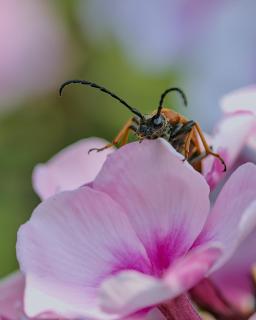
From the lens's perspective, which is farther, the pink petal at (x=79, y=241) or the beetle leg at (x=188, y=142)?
the beetle leg at (x=188, y=142)

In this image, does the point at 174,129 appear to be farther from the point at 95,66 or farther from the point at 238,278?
the point at 95,66

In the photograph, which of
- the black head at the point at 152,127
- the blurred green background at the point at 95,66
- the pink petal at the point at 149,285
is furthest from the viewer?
the blurred green background at the point at 95,66

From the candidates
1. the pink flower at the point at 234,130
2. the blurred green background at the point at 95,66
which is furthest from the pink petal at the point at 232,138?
the blurred green background at the point at 95,66

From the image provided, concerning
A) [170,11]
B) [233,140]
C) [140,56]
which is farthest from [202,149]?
[170,11]

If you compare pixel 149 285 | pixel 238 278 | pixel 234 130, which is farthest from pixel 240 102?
pixel 149 285

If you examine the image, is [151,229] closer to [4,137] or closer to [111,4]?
[4,137]

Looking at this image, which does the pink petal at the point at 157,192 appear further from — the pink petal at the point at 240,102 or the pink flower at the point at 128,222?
the pink petal at the point at 240,102
